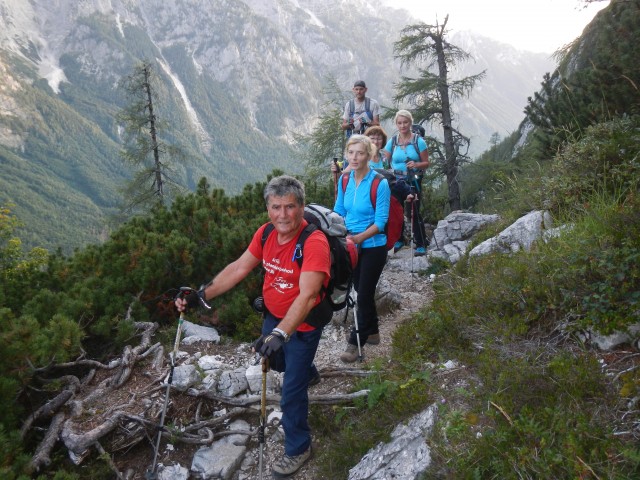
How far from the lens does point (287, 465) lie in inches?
154

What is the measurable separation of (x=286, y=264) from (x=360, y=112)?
6.20 metres

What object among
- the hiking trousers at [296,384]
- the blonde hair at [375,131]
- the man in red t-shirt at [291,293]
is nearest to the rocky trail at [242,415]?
the hiking trousers at [296,384]

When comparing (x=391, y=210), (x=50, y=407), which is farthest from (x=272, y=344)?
(x=391, y=210)

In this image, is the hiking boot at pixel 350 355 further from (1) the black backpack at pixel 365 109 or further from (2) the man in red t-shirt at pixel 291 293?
(1) the black backpack at pixel 365 109

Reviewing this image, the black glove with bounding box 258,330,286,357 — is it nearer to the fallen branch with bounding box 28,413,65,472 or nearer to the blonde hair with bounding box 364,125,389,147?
the fallen branch with bounding box 28,413,65,472

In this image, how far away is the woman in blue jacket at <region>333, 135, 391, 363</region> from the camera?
4953 mm

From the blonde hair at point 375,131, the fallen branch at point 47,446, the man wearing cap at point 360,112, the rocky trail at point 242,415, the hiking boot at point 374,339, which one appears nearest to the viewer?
the fallen branch at point 47,446

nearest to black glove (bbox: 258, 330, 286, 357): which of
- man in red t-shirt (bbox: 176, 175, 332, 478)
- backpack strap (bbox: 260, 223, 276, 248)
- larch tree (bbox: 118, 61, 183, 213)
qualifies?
man in red t-shirt (bbox: 176, 175, 332, 478)

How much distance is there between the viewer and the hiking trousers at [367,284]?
5.17 m

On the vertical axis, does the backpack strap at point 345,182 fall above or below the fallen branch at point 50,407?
above

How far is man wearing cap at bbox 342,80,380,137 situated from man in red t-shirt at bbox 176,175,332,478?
570 centimetres

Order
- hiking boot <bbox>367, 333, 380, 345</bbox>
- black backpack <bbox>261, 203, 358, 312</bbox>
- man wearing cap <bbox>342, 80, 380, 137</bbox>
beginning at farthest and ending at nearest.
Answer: man wearing cap <bbox>342, 80, 380, 137</bbox>, hiking boot <bbox>367, 333, 380, 345</bbox>, black backpack <bbox>261, 203, 358, 312</bbox>

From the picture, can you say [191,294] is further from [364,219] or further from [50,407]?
[364,219]

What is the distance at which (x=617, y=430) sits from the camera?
2758mm
